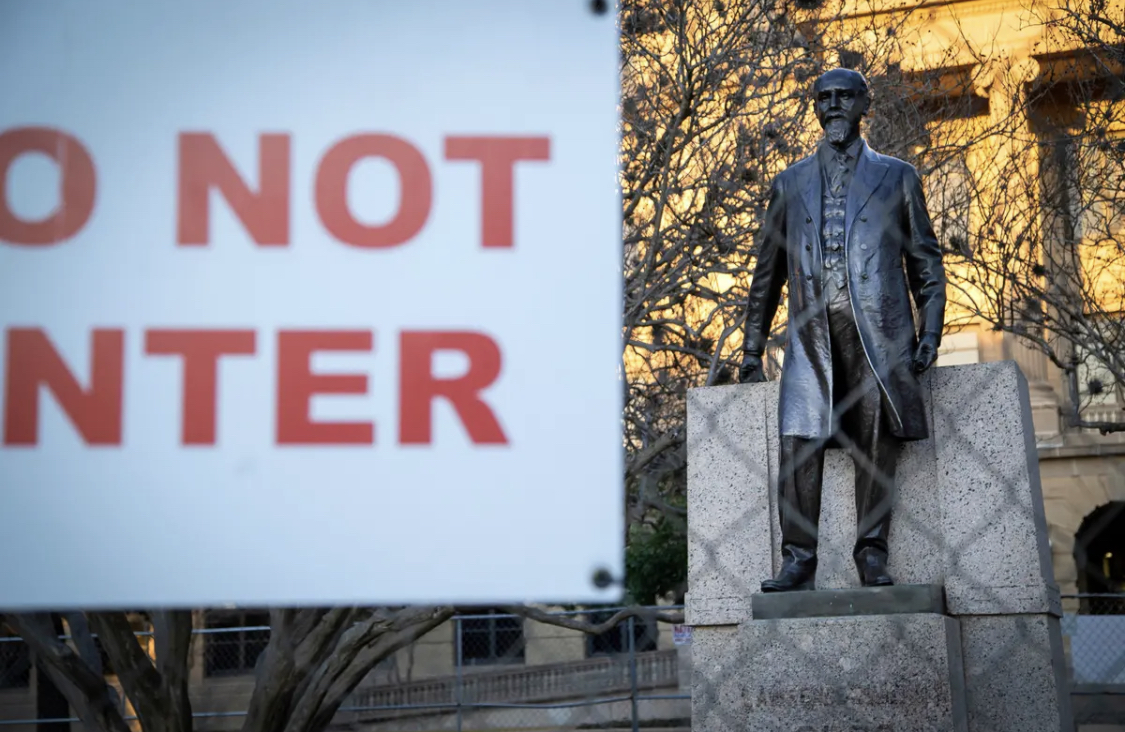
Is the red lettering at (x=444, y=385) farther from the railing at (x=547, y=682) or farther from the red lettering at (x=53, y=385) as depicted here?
the railing at (x=547, y=682)

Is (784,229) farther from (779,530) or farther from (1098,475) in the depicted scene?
(1098,475)

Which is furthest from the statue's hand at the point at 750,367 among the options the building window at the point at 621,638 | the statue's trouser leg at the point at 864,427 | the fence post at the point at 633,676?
the building window at the point at 621,638

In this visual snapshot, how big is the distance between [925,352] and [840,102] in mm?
874

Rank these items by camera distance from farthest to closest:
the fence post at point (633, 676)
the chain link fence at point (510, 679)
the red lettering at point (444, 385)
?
the chain link fence at point (510, 679) → the fence post at point (633, 676) → the red lettering at point (444, 385)

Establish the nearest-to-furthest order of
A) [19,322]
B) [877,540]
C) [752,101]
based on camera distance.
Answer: [19,322], [877,540], [752,101]

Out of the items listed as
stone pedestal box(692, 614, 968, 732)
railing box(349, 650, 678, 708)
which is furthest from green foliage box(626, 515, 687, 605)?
stone pedestal box(692, 614, 968, 732)

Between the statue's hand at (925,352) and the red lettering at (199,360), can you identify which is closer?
the red lettering at (199,360)

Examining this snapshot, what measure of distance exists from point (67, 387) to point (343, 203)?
0.42 m

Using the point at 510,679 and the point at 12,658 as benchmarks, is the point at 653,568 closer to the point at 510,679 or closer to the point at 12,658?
the point at 510,679

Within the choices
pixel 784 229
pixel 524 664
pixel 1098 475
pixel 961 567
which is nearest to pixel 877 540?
pixel 961 567

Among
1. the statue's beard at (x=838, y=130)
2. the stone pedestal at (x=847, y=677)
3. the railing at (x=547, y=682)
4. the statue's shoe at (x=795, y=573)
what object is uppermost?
the statue's beard at (x=838, y=130)

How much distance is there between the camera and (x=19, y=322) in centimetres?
169

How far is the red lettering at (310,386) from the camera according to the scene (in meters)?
1.66

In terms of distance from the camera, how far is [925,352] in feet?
14.5
